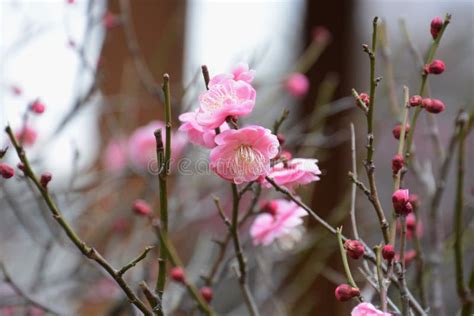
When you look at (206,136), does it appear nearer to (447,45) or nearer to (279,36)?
(279,36)

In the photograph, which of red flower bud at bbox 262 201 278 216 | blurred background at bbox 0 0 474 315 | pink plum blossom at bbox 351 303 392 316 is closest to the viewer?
pink plum blossom at bbox 351 303 392 316

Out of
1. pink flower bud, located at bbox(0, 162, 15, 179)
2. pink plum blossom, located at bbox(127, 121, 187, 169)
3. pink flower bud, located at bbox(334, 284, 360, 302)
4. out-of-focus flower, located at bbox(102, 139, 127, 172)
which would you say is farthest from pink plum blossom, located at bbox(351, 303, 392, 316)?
out-of-focus flower, located at bbox(102, 139, 127, 172)

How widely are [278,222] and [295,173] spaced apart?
0.44 ft

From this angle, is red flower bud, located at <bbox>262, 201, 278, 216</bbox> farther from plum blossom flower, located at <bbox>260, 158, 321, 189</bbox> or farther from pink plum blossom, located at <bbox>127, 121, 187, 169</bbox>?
pink plum blossom, located at <bbox>127, 121, 187, 169</bbox>

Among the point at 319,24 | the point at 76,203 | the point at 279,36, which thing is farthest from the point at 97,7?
the point at 279,36

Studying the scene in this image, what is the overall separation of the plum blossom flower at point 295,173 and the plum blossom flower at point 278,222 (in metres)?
0.09

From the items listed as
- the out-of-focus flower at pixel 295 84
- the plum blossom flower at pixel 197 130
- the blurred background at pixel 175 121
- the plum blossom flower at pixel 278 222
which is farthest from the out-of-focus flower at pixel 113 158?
the plum blossom flower at pixel 197 130

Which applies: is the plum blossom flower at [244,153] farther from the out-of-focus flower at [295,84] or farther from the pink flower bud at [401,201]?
the out-of-focus flower at [295,84]

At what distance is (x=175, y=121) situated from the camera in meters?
1.22

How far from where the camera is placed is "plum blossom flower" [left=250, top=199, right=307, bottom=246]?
627mm

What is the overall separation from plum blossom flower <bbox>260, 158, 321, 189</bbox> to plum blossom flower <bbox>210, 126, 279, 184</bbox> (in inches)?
1.0

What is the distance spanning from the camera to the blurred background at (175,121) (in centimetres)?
103

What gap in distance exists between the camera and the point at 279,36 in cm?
231

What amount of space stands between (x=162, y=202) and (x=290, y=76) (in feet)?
2.75
